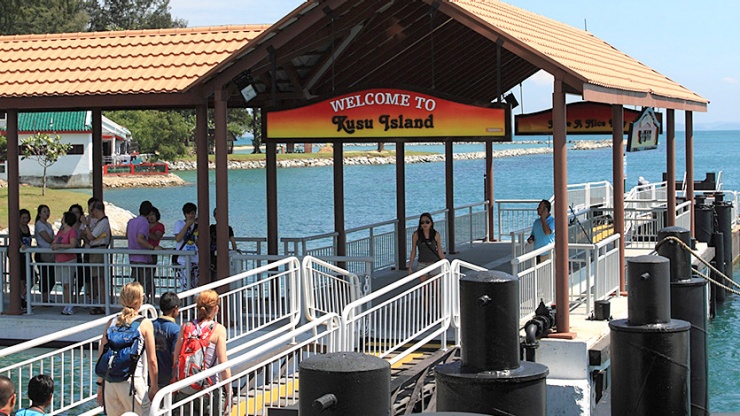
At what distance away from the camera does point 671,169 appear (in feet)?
63.0

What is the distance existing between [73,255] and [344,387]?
1074 cm

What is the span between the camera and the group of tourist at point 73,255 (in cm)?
1493

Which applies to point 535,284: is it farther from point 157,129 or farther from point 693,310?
point 157,129

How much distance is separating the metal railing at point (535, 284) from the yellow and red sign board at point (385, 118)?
57.8 inches

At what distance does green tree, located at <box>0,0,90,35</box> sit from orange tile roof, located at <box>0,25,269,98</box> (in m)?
72.4

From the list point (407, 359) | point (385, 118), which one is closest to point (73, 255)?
point (385, 118)

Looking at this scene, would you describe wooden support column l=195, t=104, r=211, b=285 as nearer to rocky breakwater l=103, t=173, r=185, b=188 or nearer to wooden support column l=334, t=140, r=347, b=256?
wooden support column l=334, t=140, r=347, b=256

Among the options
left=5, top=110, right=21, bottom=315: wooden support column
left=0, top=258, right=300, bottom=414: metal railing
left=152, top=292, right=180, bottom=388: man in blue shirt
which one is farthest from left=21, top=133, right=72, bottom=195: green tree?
left=152, top=292, right=180, bottom=388: man in blue shirt

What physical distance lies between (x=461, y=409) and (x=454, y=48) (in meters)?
11.2

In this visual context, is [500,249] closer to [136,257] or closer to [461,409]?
[136,257]

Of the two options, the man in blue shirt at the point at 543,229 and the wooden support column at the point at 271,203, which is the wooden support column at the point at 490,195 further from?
the man in blue shirt at the point at 543,229

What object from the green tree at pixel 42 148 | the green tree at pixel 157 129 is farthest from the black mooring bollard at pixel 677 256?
the green tree at pixel 157 129

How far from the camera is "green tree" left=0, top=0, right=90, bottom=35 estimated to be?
280ft

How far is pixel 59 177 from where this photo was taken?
3236 inches
